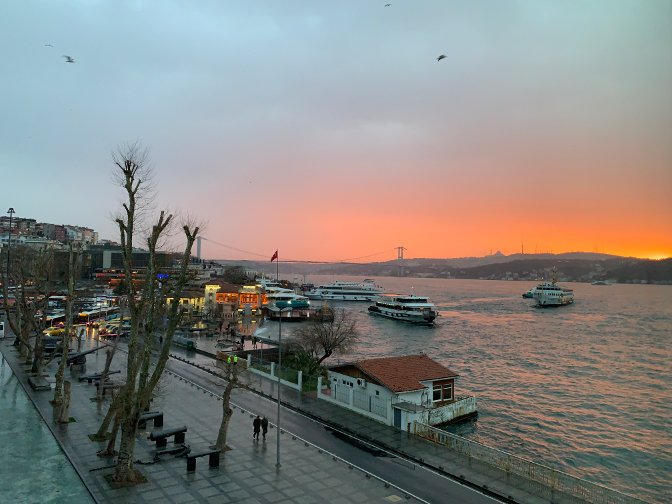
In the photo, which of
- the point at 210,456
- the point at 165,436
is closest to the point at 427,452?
the point at 210,456

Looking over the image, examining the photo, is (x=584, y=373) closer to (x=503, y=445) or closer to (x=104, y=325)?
(x=503, y=445)

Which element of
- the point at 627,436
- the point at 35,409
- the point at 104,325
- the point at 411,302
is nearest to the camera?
the point at 35,409

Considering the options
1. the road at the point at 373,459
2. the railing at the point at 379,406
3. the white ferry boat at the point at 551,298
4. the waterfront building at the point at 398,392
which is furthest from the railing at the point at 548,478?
the white ferry boat at the point at 551,298

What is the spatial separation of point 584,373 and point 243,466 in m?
34.8

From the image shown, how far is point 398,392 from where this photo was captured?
17391 mm

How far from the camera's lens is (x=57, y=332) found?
3581 cm

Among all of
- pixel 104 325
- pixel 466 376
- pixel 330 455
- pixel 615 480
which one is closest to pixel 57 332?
pixel 104 325

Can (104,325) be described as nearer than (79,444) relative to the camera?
No

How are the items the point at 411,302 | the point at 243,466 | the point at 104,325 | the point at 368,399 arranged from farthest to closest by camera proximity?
the point at 411,302 → the point at 104,325 → the point at 368,399 → the point at 243,466

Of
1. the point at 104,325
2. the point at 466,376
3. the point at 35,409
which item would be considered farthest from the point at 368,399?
the point at 104,325

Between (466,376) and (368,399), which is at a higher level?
(368,399)

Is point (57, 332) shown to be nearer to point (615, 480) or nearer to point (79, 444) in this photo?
point (79, 444)

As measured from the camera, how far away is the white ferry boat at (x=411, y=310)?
225ft

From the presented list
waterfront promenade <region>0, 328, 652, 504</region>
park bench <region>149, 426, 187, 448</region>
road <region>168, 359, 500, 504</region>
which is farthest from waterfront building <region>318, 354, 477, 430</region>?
park bench <region>149, 426, 187, 448</region>
